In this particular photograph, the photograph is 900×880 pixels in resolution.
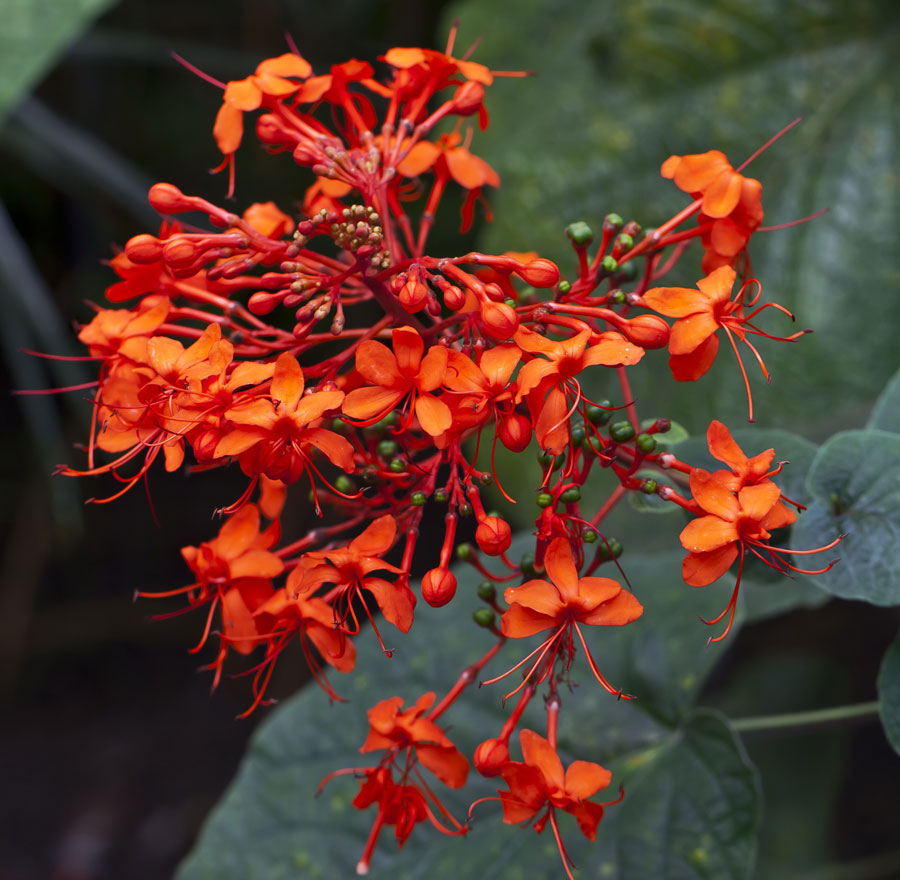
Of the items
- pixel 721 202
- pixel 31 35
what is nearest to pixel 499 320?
pixel 721 202

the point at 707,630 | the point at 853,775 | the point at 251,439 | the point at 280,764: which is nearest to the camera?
the point at 251,439

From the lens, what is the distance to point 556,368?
27.0 inches

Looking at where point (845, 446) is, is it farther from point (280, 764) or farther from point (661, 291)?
point (280, 764)

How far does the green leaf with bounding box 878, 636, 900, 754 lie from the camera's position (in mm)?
883

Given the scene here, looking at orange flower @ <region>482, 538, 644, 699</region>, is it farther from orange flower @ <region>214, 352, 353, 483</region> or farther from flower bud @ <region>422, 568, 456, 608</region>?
orange flower @ <region>214, 352, 353, 483</region>

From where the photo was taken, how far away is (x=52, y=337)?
66.4 inches

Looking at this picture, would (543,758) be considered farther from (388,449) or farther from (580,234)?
(580,234)

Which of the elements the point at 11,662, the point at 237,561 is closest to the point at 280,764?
the point at 237,561

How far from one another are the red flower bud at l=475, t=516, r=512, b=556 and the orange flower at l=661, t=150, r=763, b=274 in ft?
1.13

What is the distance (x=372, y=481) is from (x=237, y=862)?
2.42ft

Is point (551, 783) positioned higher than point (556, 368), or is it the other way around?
point (556, 368)

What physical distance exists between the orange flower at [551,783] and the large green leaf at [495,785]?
0.27 m

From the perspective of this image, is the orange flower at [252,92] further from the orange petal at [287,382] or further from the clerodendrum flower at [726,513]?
the clerodendrum flower at [726,513]

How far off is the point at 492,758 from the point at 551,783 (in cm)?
5
